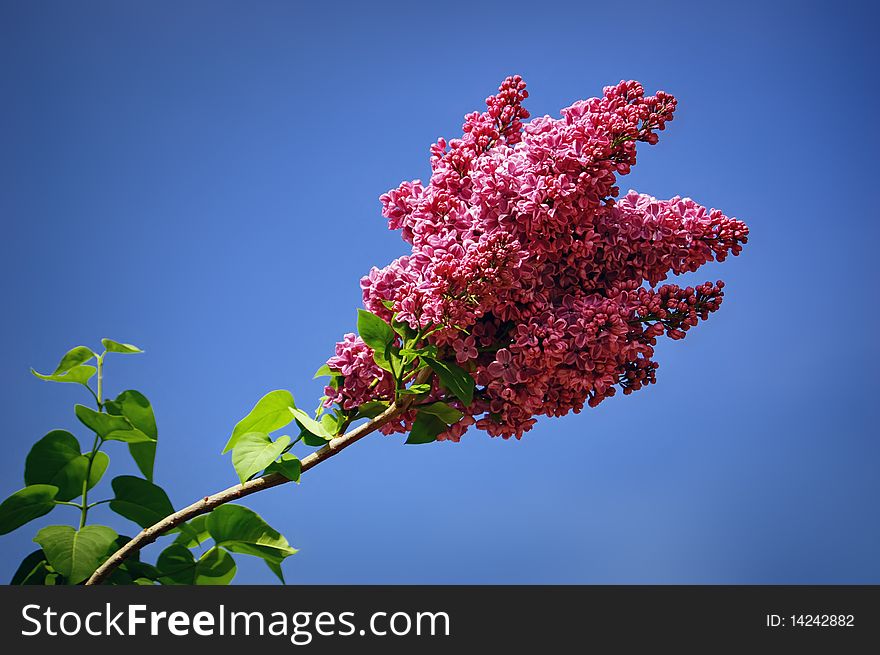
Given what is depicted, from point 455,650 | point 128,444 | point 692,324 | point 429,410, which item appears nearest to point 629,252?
point 692,324

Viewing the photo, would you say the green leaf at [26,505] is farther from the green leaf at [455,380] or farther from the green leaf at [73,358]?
the green leaf at [455,380]

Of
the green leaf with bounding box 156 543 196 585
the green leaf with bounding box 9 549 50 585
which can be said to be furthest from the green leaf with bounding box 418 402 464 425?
the green leaf with bounding box 9 549 50 585

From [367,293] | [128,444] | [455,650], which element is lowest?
[455,650]

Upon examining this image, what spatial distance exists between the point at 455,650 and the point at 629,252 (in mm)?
371

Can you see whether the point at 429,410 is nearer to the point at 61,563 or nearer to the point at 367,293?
the point at 367,293

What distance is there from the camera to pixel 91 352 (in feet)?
2.59

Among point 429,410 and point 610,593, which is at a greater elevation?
Answer: point 429,410

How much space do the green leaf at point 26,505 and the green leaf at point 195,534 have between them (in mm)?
114

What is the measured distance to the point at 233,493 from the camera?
737 millimetres

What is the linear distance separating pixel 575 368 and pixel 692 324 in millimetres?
116

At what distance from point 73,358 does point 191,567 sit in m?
0.21

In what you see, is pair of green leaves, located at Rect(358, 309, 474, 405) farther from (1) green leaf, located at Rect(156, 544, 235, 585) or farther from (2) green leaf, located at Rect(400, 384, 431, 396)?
(1) green leaf, located at Rect(156, 544, 235, 585)

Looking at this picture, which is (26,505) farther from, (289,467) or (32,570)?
(289,467)

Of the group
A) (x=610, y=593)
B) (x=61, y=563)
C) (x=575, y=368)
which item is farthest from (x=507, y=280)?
(x=61, y=563)
